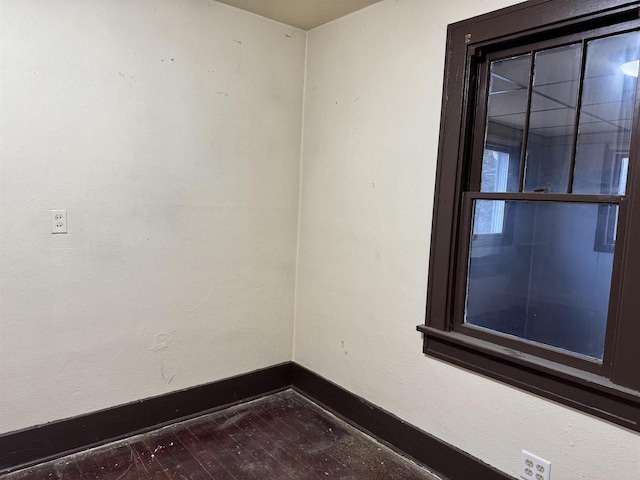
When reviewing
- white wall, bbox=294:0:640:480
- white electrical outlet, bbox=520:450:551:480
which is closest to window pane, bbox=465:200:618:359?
white wall, bbox=294:0:640:480

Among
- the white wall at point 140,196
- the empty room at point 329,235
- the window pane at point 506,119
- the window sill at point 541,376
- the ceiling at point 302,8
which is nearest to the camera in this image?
the window sill at point 541,376

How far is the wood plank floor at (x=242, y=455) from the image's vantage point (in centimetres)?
203

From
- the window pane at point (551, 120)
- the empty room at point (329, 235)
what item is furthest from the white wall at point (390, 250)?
the window pane at point (551, 120)

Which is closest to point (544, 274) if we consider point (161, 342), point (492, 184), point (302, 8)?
point (492, 184)

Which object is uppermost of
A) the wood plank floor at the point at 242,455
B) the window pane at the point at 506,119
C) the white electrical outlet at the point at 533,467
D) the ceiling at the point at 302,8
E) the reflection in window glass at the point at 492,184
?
the ceiling at the point at 302,8

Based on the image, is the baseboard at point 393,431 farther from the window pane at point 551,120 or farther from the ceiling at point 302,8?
the ceiling at point 302,8

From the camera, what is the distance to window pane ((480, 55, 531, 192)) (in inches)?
73.3

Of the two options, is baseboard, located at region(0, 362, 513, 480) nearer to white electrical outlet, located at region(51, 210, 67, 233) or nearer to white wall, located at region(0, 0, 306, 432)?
white wall, located at region(0, 0, 306, 432)

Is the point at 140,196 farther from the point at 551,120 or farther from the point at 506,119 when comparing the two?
the point at 551,120

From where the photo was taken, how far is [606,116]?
166 centimetres

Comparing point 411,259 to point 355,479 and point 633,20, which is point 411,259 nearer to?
point 355,479

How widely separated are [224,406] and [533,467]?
1.72m

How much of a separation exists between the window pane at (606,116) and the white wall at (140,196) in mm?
1677

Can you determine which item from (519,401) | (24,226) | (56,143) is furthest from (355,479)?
(56,143)
